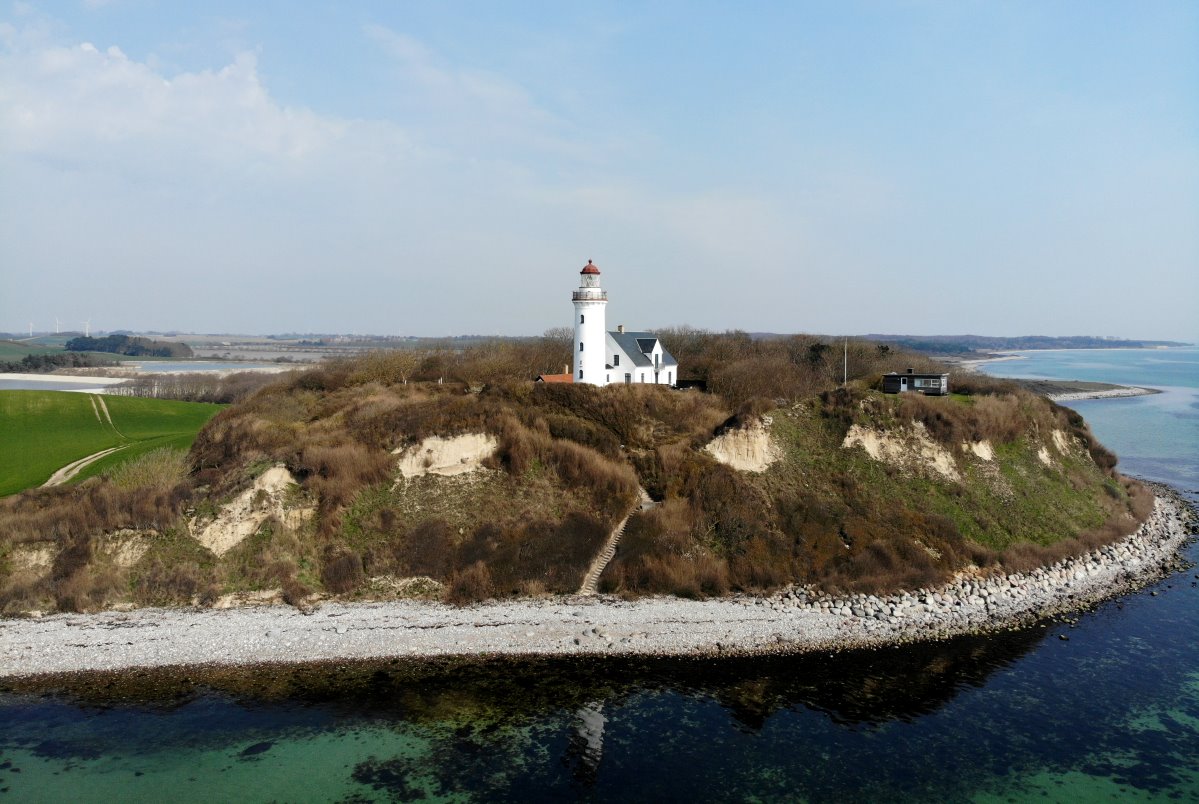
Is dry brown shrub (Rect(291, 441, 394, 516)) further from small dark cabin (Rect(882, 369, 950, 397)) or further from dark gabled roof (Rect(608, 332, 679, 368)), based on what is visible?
small dark cabin (Rect(882, 369, 950, 397))

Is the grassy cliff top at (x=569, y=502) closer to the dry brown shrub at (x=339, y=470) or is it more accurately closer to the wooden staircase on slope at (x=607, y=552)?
the dry brown shrub at (x=339, y=470)

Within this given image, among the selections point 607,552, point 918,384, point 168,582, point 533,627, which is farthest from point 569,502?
point 918,384

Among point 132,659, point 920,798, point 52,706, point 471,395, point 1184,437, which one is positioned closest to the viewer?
point 920,798

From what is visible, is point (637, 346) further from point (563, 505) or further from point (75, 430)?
point (75, 430)

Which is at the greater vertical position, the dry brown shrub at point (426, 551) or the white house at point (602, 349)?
the white house at point (602, 349)

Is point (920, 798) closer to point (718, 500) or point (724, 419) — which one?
point (718, 500)

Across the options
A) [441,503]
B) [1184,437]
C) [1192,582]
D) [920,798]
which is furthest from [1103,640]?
[1184,437]

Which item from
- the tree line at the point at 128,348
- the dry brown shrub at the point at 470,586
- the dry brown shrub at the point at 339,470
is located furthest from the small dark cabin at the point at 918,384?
the tree line at the point at 128,348
